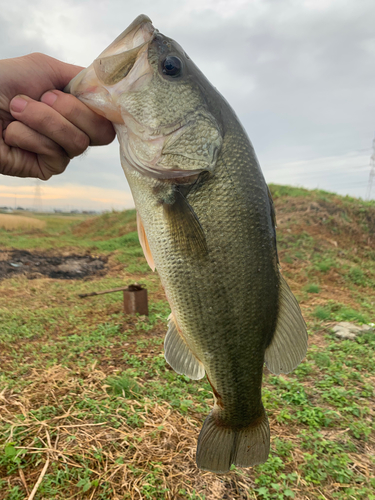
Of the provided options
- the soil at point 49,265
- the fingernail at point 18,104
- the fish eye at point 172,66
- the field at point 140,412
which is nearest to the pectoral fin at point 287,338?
the fish eye at point 172,66

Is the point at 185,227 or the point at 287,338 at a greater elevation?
the point at 185,227

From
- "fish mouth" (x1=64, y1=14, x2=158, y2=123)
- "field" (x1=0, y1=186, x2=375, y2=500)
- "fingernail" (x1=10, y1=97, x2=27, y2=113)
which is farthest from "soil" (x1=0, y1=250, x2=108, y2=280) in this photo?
"fish mouth" (x1=64, y1=14, x2=158, y2=123)

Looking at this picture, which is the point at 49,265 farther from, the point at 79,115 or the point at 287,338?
the point at 287,338

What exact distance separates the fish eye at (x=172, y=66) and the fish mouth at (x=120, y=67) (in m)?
0.08

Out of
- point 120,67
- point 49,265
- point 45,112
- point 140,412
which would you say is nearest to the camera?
point 120,67

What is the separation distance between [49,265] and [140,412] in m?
8.07

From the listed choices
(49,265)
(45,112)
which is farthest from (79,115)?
(49,265)

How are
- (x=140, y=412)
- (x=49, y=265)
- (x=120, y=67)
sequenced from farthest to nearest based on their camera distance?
(x=49, y=265), (x=140, y=412), (x=120, y=67)

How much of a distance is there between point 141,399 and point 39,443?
0.99 meters

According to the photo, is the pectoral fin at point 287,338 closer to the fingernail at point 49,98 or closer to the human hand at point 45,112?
the human hand at point 45,112

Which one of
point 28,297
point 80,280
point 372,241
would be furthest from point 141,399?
point 372,241

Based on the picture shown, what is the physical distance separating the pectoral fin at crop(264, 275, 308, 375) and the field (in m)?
1.39

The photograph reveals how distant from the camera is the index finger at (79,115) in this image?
162 centimetres

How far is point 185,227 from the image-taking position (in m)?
1.46
